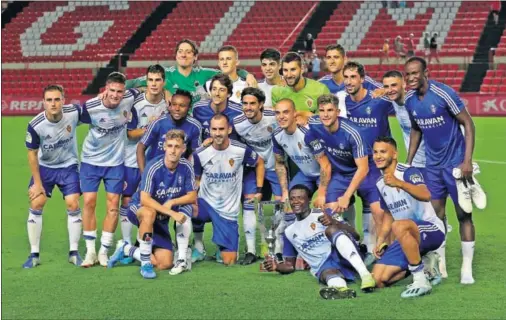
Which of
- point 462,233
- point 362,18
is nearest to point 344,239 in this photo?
point 462,233

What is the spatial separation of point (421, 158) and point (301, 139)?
4.28ft

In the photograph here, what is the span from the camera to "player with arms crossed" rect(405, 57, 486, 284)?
27.0ft

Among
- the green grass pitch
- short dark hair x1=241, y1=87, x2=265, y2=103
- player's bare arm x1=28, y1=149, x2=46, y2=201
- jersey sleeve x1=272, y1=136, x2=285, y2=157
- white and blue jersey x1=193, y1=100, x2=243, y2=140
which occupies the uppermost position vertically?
short dark hair x1=241, y1=87, x2=265, y2=103

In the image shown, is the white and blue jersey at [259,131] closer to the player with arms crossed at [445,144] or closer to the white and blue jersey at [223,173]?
the white and blue jersey at [223,173]

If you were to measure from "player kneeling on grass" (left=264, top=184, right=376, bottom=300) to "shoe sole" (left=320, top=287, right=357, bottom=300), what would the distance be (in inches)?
2.5

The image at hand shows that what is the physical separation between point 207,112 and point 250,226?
1306 millimetres

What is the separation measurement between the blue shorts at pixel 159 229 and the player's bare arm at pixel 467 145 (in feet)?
9.40

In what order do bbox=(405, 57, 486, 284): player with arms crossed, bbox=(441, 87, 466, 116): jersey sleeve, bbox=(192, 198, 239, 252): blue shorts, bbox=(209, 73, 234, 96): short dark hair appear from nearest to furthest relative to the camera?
bbox=(405, 57, 486, 284): player with arms crossed < bbox=(441, 87, 466, 116): jersey sleeve < bbox=(192, 198, 239, 252): blue shorts < bbox=(209, 73, 234, 96): short dark hair

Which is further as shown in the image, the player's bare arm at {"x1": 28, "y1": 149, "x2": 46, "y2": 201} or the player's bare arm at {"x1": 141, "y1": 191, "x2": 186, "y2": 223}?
the player's bare arm at {"x1": 28, "y1": 149, "x2": 46, "y2": 201}

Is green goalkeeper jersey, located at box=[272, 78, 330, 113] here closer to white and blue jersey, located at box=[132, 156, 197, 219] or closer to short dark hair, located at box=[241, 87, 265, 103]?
short dark hair, located at box=[241, 87, 265, 103]

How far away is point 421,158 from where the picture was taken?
952 cm

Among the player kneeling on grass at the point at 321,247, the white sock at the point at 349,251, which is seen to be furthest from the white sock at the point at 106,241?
the white sock at the point at 349,251

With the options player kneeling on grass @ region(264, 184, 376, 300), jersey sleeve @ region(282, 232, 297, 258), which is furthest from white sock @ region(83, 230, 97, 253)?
jersey sleeve @ region(282, 232, 297, 258)

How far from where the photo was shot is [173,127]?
9.42 m
